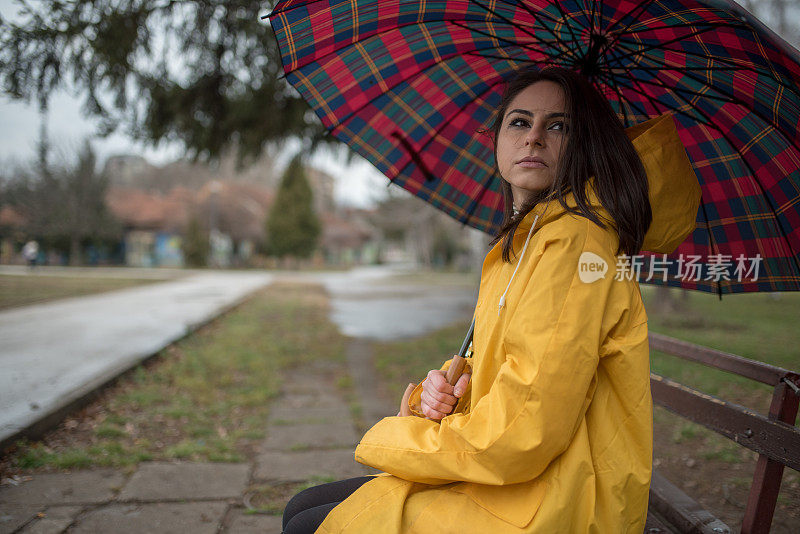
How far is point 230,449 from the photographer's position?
3.91 metres

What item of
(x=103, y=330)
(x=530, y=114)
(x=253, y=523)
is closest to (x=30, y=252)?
(x=103, y=330)

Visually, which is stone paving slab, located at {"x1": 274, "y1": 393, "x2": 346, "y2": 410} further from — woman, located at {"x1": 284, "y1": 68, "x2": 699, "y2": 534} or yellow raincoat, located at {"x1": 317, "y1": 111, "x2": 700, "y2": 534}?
yellow raincoat, located at {"x1": 317, "y1": 111, "x2": 700, "y2": 534}

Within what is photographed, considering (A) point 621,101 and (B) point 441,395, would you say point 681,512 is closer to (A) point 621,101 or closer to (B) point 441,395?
(B) point 441,395

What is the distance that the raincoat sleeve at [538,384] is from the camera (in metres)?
1.18

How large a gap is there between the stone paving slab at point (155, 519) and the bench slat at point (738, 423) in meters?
2.43

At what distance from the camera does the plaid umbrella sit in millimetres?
1873

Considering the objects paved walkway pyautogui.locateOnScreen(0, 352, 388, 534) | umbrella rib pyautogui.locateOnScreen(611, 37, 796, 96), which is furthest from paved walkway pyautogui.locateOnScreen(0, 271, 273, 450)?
umbrella rib pyautogui.locateOnScreen(611, 37, 796, 96)

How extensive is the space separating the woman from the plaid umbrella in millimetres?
458

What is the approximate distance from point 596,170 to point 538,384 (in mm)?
653

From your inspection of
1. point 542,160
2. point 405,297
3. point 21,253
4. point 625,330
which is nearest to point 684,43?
point 542,160

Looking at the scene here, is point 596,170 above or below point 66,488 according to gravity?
above

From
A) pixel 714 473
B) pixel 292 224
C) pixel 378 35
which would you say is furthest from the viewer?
pixel 292 224

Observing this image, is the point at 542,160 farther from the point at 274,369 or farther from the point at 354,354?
the point at 354,354

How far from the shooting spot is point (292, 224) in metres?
41.2
